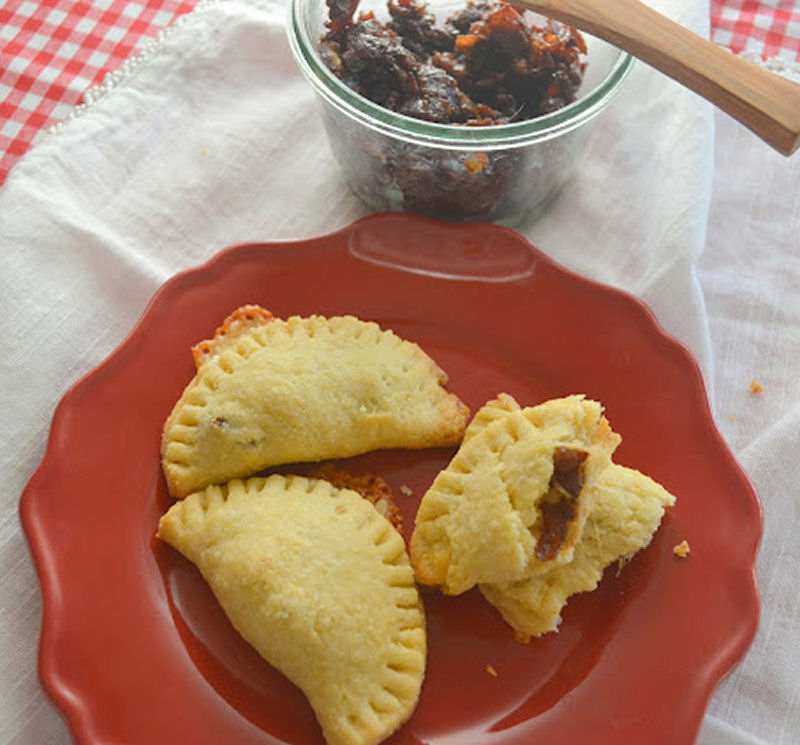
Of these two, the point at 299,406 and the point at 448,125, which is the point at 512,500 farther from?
the point at 448,125

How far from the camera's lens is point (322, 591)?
1.89 m

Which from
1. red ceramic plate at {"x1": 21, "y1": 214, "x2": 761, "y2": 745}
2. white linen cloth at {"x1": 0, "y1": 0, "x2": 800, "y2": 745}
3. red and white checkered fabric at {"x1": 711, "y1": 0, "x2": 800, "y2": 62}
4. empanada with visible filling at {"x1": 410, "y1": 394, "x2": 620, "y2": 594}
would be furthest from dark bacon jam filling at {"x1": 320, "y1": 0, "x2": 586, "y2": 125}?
red and white checkered fabric at {"x1": 711, "y1": 0, "x2": 800, "y2": 62}

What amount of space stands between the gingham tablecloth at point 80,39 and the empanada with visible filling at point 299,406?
103 centimetres

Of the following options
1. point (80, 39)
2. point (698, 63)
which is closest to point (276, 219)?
point (80, 39)

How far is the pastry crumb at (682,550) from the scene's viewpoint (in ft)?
6.68

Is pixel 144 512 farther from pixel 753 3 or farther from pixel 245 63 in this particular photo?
pixel 753 3

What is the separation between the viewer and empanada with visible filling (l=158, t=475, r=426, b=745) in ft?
6.05

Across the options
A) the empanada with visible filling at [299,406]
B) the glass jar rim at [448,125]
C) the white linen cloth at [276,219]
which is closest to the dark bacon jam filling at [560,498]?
the empanada with visible filling at [299,406]

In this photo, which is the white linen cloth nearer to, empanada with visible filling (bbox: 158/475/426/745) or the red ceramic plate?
the red ceramic plate

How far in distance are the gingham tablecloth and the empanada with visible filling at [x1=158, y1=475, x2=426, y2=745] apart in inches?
53.5

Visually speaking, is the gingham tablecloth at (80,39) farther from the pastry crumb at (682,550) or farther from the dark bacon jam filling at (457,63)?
the pastry crumb at (682,550)

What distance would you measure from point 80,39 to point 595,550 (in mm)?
2048

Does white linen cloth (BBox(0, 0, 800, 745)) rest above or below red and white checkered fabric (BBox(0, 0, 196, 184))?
below

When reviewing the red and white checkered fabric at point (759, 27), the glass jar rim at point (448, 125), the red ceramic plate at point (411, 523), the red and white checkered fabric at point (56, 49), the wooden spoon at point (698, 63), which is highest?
the wooden spoon at point (698, 63)
